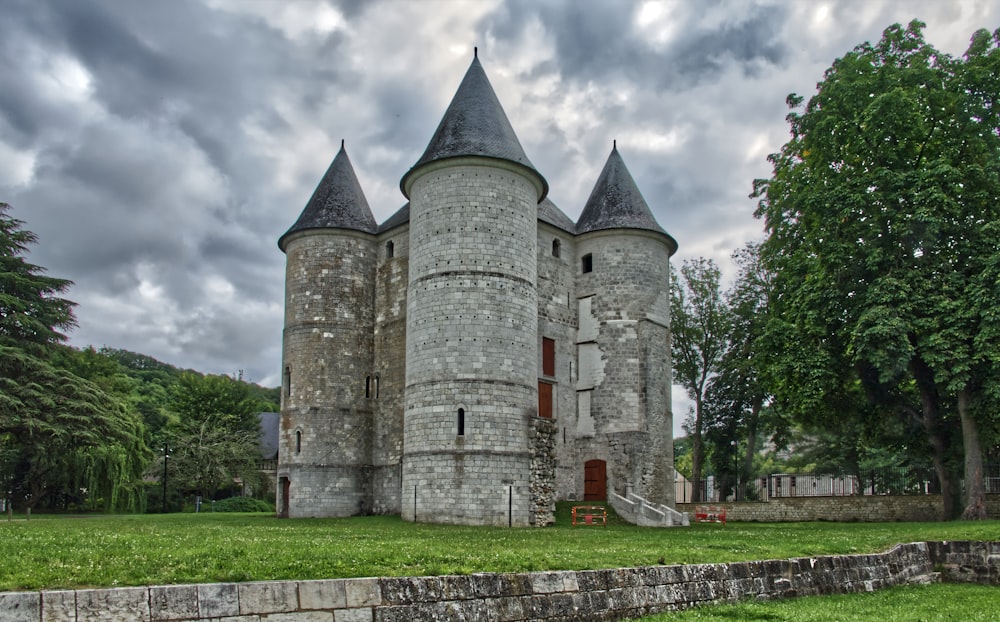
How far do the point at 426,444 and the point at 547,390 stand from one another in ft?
22.8

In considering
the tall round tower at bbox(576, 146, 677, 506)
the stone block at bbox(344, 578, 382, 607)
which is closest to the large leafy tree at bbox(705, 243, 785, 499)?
the tall round tower at bbox(576, 146, 677, 506)

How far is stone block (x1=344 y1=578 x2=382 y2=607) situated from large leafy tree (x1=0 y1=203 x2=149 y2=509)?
2706 centimetres

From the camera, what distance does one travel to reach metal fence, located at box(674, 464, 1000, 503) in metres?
31.4

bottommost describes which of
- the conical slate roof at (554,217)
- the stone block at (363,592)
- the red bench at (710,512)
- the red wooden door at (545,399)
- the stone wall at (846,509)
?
the red bench at (710,512)

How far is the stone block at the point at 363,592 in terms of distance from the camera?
7.98 metres

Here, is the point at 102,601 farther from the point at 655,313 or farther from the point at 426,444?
the point at 655,313

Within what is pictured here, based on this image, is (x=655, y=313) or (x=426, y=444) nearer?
(x=426, y=444)

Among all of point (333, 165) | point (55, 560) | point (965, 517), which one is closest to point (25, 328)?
point (333, 165)

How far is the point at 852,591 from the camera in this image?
1258 centimetres

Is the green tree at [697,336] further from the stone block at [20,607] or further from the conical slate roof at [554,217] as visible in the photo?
the stone block at [20,607]

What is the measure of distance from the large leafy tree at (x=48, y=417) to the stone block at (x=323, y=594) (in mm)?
27098

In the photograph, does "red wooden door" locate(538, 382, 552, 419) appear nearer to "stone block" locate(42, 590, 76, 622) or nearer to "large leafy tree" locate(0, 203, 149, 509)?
"large leafy tree" locate(0, 203, 149, 509)

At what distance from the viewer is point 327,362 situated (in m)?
31.4

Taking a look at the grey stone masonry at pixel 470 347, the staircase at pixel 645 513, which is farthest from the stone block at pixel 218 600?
the staircase at pixel 645 513
